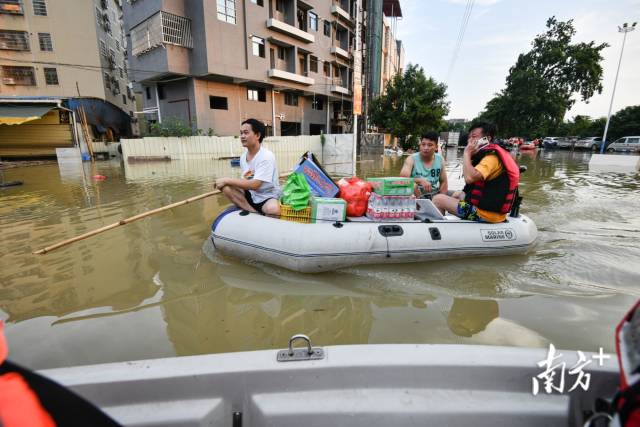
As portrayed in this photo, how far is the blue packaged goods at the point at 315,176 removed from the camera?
4.16 m

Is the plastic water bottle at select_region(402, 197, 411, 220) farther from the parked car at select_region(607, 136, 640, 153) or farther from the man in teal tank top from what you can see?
the parked car at select_region(607, 136, 640, 153)

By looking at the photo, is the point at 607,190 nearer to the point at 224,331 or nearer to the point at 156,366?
the point at 224,331

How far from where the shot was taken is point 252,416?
146 cm

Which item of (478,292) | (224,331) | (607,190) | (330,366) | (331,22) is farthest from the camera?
(331,22)

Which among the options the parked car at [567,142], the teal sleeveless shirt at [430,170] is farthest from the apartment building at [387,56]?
the teal sleeveless shirt at [430,170]

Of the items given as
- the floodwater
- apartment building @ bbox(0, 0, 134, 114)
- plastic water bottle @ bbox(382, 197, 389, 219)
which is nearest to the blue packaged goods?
plastic water bottle @ bbox(382, 197, 389, 219)

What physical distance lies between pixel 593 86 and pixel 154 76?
3905 centimetres

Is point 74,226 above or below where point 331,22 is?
below

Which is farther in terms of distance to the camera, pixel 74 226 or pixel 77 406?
pixel 74 226

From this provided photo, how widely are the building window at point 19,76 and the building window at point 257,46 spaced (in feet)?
49.1

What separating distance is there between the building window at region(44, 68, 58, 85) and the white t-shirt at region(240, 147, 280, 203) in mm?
26065

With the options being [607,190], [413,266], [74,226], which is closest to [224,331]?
[413,266]

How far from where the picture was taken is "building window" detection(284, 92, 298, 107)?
25.8 meters

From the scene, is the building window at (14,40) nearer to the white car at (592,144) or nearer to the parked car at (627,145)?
the parked car at (627,145)
